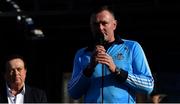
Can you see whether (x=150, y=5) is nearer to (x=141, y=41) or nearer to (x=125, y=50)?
(x=141, y=41)

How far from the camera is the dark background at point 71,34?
5836mm

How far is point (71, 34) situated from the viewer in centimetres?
727

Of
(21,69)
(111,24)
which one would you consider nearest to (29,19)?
(21,69)

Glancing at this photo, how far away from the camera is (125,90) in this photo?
2822mm

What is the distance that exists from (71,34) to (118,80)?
452 centimetres

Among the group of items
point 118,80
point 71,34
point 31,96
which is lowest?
point 31,96

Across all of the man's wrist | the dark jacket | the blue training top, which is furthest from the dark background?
the man's wrist

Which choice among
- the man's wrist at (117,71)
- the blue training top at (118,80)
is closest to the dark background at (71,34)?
the blue training top at (118,80)

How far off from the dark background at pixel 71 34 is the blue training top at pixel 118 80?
8.70ft

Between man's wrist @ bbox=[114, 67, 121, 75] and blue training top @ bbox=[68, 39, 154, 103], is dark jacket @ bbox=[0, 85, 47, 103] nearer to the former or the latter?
blue training top @ bbox=[68, 39, 154, 103]

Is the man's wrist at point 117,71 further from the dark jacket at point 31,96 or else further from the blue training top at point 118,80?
the dark jacket at point 31,96

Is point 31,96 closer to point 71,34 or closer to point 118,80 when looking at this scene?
point 118,80

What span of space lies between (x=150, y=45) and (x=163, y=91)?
743mm

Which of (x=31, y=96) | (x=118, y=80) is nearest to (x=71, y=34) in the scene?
(x=31, y=96)
